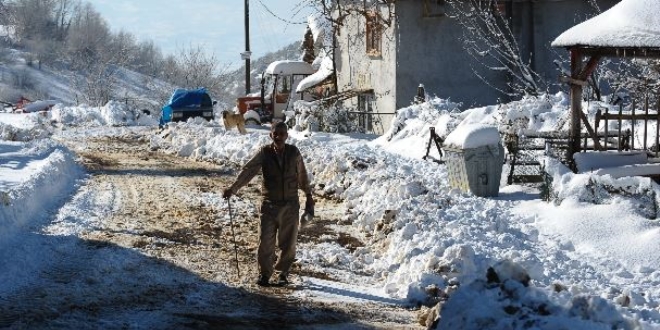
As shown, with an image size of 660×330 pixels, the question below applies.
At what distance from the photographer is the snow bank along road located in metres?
8.65

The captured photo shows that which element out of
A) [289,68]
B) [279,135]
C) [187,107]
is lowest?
[187,107]

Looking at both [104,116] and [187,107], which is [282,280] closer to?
[187,107]

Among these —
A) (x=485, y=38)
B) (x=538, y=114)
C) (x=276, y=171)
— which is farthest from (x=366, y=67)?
(x=276, y=171)

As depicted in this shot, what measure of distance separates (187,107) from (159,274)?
113ft

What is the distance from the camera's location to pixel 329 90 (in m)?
40.1

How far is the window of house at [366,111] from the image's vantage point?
3327 cm

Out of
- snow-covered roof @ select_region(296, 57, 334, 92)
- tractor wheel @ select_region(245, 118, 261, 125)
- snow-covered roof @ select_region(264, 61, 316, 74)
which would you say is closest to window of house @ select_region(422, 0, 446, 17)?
snow-covered roof @ select_region(296, 57, 334, 92)

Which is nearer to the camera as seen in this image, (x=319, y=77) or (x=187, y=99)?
(x=319, y=77)

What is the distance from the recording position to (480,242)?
12.1 meters

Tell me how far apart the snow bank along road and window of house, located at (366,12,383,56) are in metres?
15.4

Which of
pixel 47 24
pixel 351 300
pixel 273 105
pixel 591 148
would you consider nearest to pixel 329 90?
pixel 273 105

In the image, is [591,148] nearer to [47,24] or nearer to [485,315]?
[485,315]

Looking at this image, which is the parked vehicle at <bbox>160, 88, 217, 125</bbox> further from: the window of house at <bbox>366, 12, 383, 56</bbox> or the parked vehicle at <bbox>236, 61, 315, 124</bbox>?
the window of house at <bbox>366, 12, 383, 56</bbox>

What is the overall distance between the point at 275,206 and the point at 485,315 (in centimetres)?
327
